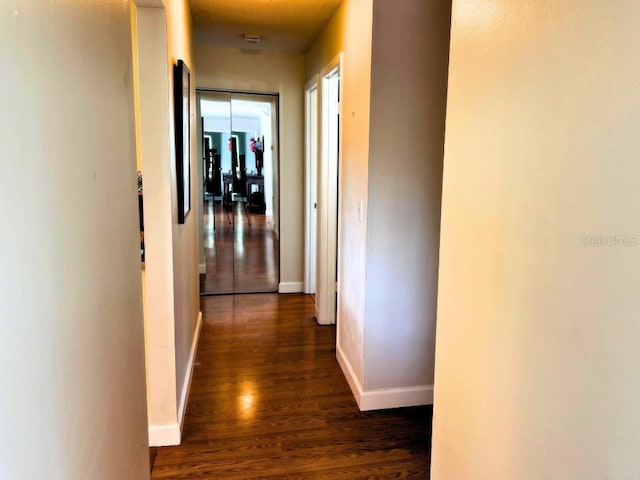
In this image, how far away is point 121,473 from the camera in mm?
1285

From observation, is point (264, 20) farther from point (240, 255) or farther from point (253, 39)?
point (240, 255)

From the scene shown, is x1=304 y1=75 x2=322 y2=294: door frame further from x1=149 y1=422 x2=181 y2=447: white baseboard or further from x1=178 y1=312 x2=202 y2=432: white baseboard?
x1=149 y1=422 x2=181 y2=447: white baseboard

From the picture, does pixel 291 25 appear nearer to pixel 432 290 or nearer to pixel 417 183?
pixel 417 183

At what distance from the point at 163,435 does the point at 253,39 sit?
334 cm

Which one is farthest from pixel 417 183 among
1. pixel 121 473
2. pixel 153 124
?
pixel 121 473

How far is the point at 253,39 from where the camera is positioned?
4199mm

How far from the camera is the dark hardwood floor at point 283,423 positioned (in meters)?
2.22

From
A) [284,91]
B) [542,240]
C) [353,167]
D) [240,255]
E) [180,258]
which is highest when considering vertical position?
[284,91]

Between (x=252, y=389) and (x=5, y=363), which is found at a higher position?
(x=5, y=363)

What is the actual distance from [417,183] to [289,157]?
2.44 metres

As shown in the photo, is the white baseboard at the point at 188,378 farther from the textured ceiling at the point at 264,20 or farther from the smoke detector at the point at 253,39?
the smoke detector at the point at 253,39

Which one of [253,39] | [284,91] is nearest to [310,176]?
[284,91]

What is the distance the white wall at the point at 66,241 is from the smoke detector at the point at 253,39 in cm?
297

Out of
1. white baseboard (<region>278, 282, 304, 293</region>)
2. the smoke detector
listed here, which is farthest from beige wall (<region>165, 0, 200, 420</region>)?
white baseboard (<region>278, 282, 304, 293</region>)
